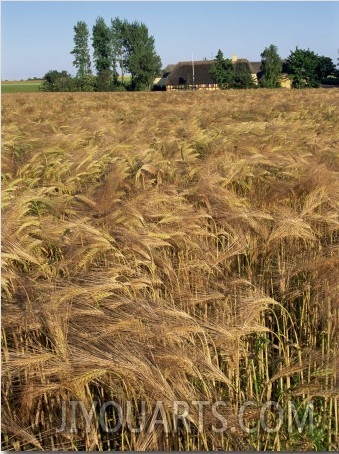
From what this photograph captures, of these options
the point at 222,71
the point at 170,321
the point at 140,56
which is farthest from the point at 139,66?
the point at 170,321

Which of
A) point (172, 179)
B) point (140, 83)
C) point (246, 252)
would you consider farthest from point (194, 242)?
point (140, 83)

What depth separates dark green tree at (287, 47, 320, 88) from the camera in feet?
172

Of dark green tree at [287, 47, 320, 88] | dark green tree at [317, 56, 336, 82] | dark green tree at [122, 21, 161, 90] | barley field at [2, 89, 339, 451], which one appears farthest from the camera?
dark green tree at [122, 21, 161, 90]

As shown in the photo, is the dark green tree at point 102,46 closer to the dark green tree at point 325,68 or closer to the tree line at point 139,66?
the tree line at point 139,66

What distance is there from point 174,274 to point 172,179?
6.61 feet

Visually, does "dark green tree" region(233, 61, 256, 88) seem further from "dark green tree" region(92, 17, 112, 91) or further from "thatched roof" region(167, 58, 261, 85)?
"dark green tree" region(92, 17, 112, 91)

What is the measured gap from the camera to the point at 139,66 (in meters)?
59.9

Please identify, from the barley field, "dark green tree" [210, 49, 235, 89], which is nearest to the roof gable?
"dark green tree" [210, 49, 235, 89]

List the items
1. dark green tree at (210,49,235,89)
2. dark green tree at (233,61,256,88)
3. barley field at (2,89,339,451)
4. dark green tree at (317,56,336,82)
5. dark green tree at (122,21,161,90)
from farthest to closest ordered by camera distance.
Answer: dark green tree at (122,21,161,90) → dark green tree at (317,56,336,82) → dark green tree at (210,49,235,89) → dark green tree at (233,61,256,88) → barley field at (2,89,339,451)

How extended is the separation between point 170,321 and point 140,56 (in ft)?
202

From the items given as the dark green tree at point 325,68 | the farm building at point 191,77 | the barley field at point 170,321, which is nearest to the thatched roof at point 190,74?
the farm building at point 191,77

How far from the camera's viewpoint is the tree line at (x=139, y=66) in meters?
51.8

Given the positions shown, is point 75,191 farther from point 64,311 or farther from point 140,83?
point 140,83

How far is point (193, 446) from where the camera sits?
1.76 m
